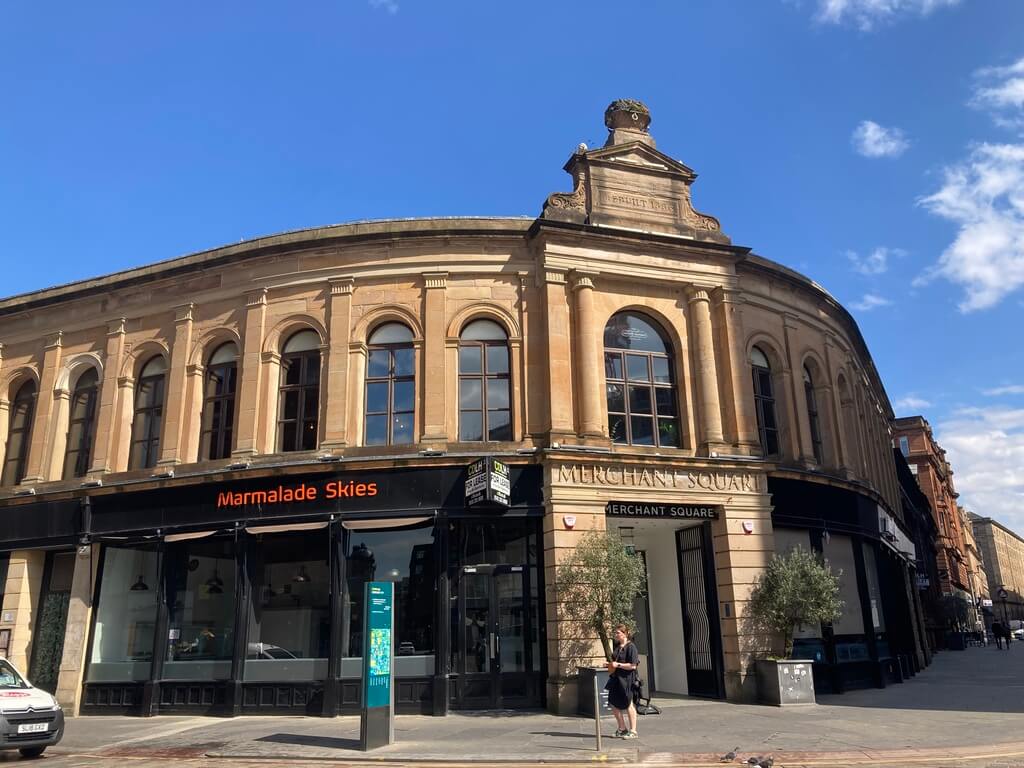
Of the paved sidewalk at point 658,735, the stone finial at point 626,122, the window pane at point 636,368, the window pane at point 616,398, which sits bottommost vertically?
the paved sidewalk at point 658,735

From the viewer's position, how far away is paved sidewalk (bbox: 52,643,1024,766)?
1123 cm

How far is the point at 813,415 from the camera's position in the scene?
75.9ft

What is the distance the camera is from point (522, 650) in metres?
17.0

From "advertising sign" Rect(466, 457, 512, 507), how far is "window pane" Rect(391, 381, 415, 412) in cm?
261

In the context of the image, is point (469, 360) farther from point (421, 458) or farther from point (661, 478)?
point (661, 478)

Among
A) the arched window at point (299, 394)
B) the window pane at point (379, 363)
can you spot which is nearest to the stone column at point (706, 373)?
the window pane at point (379, 363)

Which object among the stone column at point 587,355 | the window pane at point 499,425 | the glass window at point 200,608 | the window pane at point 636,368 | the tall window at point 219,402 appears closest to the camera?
the glass window at point 200,608

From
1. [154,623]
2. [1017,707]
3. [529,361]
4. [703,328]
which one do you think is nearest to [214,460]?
[154,623]

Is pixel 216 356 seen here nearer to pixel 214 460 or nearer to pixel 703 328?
pixel 214 460

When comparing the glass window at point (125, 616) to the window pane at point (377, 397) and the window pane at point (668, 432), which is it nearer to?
the window pane at point (377, 397)

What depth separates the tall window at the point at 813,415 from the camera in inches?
896

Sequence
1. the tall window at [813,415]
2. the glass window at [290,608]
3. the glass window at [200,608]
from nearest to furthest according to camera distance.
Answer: the glass window at [290,608]
the glass window at [200,608]
the tall window at [813,415]

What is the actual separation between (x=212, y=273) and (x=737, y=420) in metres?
14.3

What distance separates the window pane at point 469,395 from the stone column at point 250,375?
5161 mm
